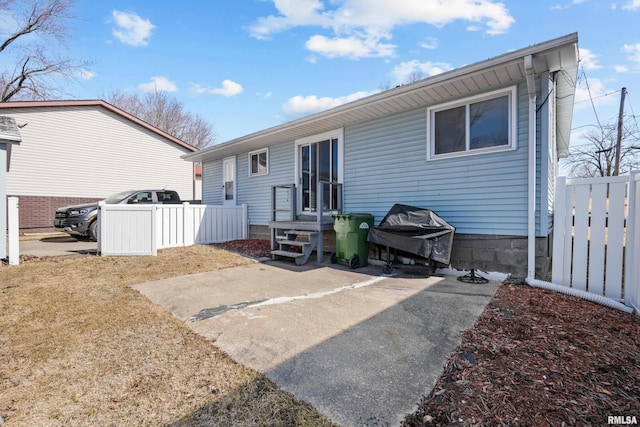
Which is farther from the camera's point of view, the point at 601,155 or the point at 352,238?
the point at 601,155

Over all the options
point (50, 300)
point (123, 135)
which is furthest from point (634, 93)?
point (123, 135)

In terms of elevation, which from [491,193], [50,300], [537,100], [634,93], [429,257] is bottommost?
[50,300]

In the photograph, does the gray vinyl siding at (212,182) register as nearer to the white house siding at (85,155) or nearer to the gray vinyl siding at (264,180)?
the gray vinyl siding at (264,180)

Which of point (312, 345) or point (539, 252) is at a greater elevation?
point (539, 252)

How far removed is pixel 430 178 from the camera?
18.8 ft

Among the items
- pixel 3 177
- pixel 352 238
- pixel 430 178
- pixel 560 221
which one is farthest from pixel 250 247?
pixel 560 221

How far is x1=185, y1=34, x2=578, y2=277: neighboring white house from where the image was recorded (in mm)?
4559

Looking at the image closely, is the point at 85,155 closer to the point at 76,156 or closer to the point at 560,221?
the point at 76,156

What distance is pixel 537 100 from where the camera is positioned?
4.64m

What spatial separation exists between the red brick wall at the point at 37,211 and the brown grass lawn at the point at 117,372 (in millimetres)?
11346

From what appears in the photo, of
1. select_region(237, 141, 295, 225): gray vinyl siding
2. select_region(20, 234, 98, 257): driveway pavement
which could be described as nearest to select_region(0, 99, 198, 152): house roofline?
select_region(20, 234, 98, 257): driveway pavement

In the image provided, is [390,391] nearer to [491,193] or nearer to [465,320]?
[465,320]

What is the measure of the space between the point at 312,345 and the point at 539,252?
13.0 feet

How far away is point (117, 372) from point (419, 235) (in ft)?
13.7
